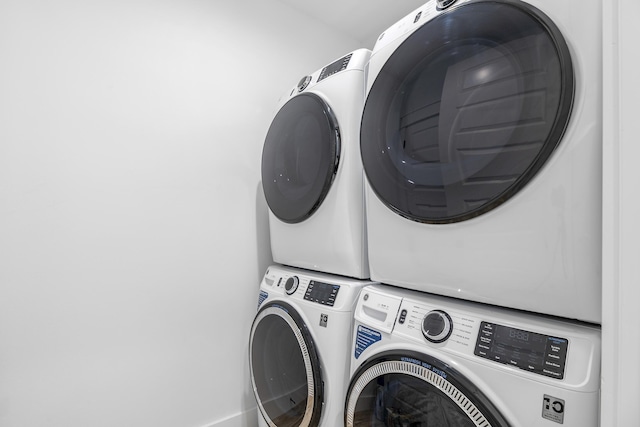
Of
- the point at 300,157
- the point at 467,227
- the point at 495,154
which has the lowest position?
the point at 467,227

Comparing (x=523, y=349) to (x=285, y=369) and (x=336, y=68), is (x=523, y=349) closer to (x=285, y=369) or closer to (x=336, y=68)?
(x=285, y=369)

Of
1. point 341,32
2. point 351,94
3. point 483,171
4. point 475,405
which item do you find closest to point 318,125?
point 351,94

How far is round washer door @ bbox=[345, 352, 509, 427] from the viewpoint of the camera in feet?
2.26

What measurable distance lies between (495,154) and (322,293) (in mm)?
744

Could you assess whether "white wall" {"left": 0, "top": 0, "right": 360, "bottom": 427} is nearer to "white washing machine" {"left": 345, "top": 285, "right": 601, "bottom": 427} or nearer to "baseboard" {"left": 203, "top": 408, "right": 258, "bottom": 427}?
"baseboard" {"left": 203, "top": 408, "right": 258, "bottom": 427}

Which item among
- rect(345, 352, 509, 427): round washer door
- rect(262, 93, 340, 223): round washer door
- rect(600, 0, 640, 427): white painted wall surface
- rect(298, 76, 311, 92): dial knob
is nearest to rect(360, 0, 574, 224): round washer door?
rect(600, 0, 640, 427): white painted wall surface

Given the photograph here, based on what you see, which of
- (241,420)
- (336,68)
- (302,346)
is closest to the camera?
(302,346)

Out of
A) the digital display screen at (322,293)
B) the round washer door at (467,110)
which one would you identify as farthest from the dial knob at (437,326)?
A: the digital display screen at (322,293)

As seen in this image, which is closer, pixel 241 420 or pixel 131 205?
pixel 131 205

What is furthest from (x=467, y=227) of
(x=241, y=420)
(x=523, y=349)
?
(x=241, y=420)

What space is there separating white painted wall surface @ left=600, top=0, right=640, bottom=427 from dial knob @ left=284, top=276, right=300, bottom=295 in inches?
38.8

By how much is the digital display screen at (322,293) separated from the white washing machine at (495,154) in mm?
231

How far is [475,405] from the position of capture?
68cm

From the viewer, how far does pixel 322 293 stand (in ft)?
3.87
